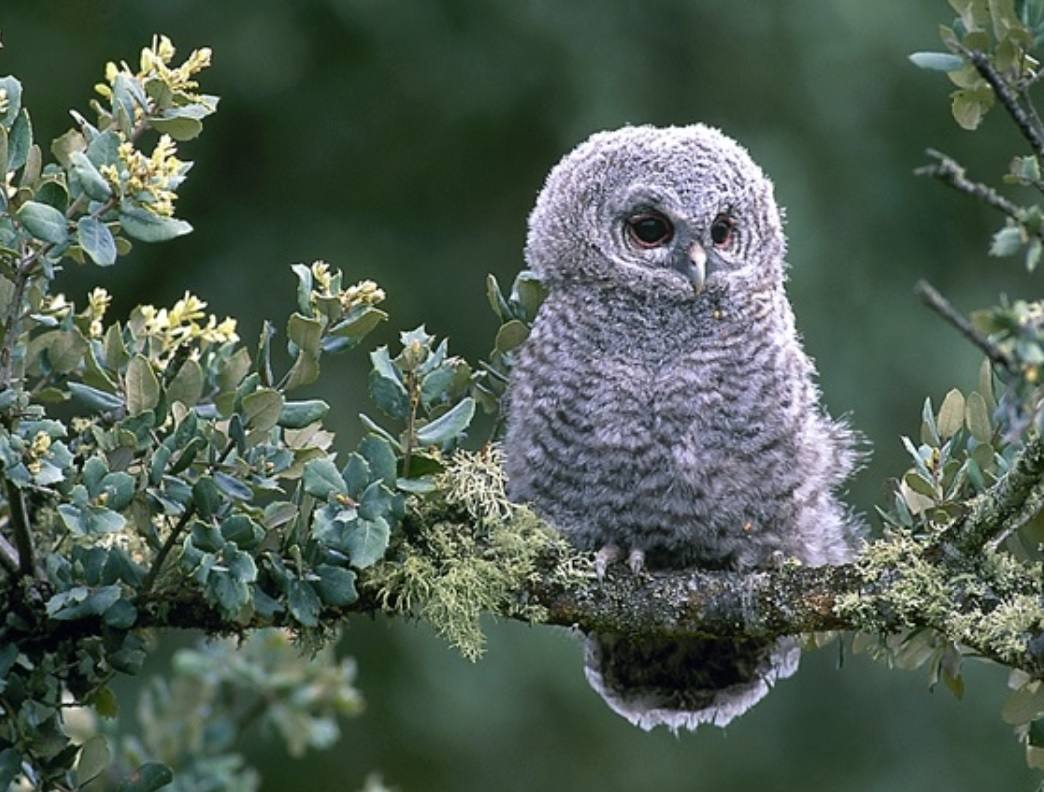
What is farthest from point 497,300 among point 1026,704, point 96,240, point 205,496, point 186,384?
point 1026,704

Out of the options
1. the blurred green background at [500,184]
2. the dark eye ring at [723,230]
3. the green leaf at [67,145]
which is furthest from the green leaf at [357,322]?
the blurred green background at [500,184]

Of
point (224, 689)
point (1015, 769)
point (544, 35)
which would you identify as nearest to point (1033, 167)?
point (224, 689)

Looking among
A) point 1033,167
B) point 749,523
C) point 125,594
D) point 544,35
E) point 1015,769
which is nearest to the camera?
point 1033,167

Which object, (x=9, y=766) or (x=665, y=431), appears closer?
(x=9, y=766)

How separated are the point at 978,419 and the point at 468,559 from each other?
0.76m

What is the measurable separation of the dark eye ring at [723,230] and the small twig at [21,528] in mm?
1419

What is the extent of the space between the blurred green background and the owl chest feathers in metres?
2.65

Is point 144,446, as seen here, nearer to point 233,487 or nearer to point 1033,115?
point 233,487

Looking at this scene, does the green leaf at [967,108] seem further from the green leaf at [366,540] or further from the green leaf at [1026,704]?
the green leaf at [366,540]

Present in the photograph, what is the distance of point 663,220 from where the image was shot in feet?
10.3

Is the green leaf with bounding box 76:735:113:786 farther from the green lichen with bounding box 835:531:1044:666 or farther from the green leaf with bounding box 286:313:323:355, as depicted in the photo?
the green lichen with bounding box 835:531:1044:666

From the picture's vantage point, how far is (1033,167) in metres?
1.94

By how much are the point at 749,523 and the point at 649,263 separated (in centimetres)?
53

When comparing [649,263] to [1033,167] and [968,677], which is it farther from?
[968,677]
